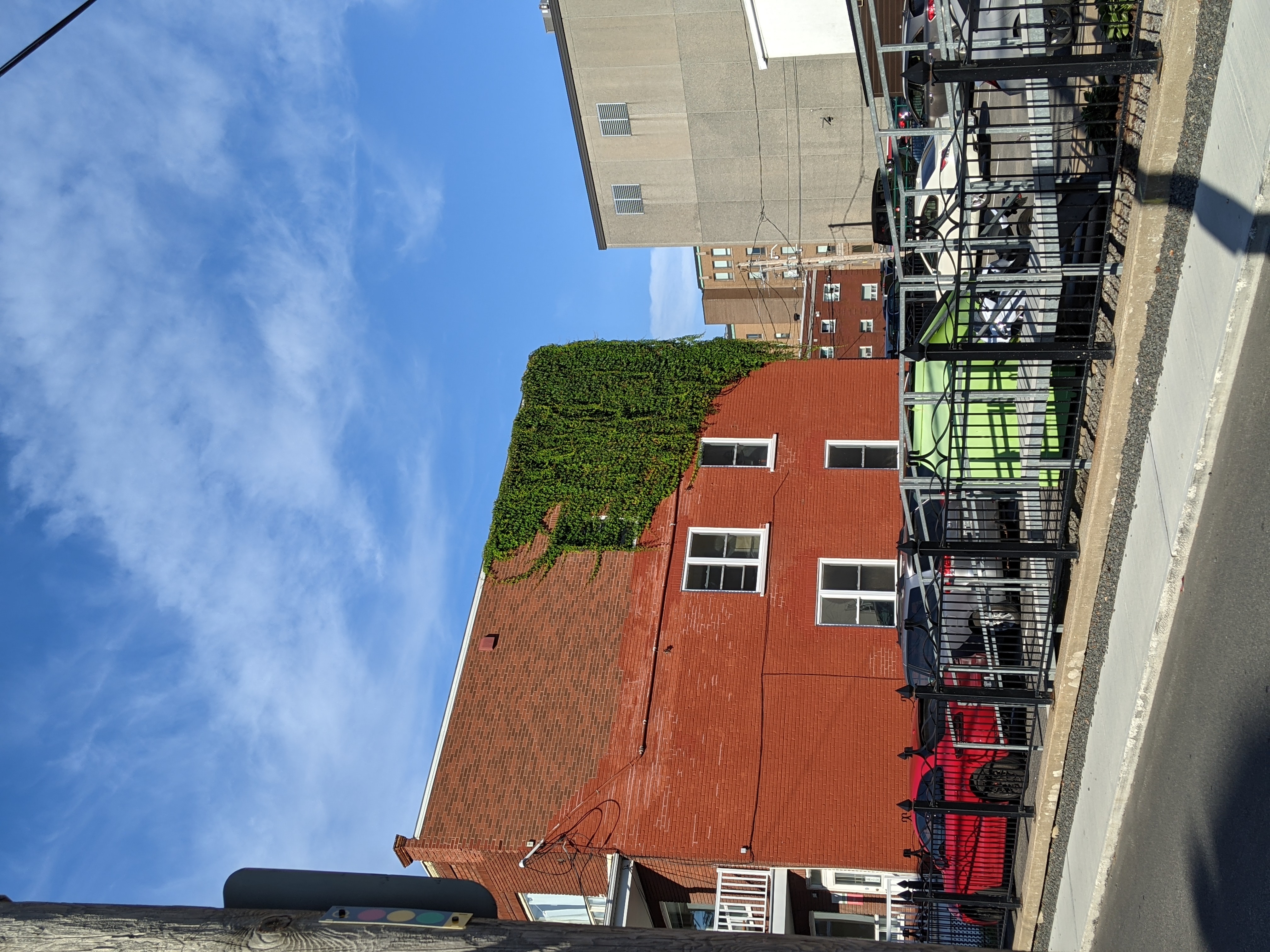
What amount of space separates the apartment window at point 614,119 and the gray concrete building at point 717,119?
0.03 m

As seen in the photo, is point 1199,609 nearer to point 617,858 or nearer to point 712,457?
point 617,858

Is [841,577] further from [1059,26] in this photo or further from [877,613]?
[1059,26]

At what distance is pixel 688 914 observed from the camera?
1419 cm

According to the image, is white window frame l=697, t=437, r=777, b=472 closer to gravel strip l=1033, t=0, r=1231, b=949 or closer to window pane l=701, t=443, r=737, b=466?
window pane l=701, t=443, r=737, b=466

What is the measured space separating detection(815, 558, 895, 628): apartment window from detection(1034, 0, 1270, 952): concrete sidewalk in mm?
6324

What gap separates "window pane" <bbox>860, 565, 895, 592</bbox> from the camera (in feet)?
49.8

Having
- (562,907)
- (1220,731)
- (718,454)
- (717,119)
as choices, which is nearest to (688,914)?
(562,907)

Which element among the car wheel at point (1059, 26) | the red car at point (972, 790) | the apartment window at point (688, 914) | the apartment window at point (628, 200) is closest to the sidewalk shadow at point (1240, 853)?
the red car at point (972, 790)

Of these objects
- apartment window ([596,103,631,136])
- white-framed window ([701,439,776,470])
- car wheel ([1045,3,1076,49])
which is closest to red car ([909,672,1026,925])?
car wheel ([1045,3,1076,49])

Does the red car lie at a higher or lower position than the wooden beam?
higher

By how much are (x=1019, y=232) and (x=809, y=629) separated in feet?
26.1

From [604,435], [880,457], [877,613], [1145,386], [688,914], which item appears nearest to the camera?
[1145,386]

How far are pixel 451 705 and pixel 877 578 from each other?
8253 millimetres

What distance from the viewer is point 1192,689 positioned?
260 inches
